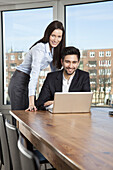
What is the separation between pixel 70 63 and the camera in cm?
323

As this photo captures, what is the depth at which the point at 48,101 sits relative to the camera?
3.21m

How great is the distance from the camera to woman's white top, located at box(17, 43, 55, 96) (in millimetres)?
3133

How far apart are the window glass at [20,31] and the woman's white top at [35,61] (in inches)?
64.2

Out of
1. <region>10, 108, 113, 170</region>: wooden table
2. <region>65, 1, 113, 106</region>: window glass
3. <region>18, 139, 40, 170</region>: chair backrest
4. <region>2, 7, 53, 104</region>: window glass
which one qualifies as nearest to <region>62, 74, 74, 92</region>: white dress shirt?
<region>10, 108, 113, 170</region>: wooden table

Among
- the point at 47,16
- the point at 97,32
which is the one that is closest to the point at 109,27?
the point at 97,32

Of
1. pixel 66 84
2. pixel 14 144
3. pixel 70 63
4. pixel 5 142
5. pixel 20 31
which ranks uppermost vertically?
pixel 20 31

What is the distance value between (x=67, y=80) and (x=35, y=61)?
→ 42 centimetres

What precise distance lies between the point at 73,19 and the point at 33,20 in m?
0.70

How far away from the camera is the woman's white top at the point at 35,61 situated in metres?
3.13

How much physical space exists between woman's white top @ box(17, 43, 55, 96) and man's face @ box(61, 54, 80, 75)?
0.74 ft

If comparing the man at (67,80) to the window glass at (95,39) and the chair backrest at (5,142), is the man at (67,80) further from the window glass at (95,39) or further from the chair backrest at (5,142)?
the window glass at (95,39)

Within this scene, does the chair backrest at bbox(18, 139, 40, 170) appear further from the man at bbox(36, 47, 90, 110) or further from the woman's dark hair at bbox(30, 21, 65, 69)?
the woman's dark hair at bbox(30, 21, 65, 69)

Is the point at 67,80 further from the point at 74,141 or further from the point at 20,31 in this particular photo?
the point at 20,31

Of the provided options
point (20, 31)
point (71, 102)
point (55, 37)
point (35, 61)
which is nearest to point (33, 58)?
point (35, 61)
